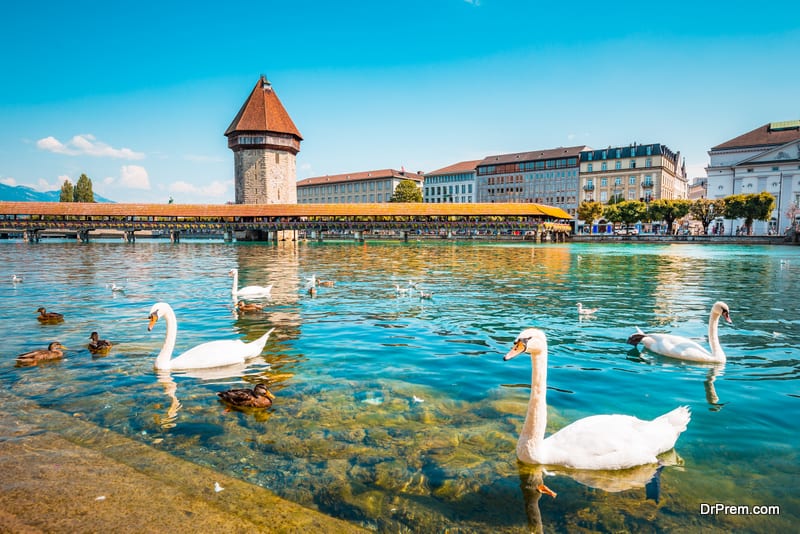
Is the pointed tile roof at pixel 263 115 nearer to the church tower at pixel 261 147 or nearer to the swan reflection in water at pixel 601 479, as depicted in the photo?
the church tower at pixel 261 147

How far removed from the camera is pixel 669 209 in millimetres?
71375

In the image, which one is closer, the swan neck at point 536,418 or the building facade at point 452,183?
the swan neck at point 536,418

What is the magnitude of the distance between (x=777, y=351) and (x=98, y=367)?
10.6 meters

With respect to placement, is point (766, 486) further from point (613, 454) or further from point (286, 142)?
point (286, 142)

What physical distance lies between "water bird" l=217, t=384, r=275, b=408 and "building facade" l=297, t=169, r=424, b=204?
108 m

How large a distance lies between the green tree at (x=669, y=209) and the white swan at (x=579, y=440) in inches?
3039

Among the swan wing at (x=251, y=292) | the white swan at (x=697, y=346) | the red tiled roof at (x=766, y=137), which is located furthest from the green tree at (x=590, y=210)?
the white swan at (x=697, y=346)

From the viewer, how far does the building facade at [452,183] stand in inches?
4333

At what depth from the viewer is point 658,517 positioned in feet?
11.2

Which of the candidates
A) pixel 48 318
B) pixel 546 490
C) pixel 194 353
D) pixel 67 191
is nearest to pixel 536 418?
pixel 546 490

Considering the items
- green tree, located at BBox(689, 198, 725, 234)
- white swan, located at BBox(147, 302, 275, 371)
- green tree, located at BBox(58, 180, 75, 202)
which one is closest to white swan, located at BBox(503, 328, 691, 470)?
white swan, located at BBox(147, 302, 275, 371)

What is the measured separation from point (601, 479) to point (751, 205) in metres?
74.7

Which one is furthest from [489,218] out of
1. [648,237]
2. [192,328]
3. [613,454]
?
[613,454]

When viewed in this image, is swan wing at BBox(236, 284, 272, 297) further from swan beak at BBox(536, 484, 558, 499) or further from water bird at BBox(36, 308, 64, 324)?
swan beak at BBox(536, 484, 558, 499)
